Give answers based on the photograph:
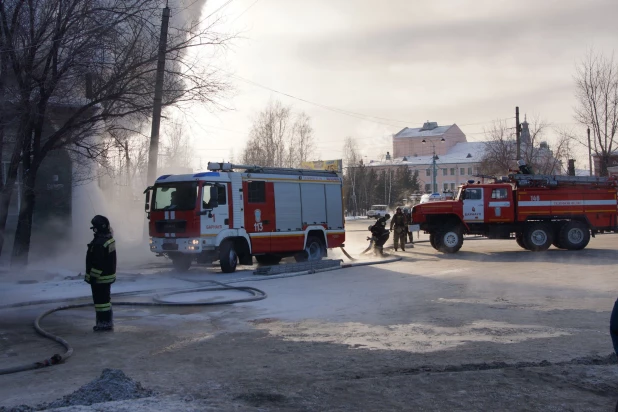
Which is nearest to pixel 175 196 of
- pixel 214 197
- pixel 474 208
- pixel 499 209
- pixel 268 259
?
pixel 214 197

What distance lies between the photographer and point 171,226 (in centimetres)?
1579

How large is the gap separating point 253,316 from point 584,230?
55.4ft

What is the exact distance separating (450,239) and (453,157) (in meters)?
79.8

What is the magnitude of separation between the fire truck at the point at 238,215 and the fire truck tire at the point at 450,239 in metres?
5.06

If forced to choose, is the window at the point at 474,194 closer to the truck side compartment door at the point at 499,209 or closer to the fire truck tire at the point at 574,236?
the truck side compartment door at the point at 499,209

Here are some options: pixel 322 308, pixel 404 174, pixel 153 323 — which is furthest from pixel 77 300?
pixel 404 174

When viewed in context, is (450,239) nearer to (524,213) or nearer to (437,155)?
(524,213)

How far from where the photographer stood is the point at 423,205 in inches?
886

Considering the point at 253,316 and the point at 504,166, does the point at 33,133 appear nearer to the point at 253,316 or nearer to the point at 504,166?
the point at 253,316

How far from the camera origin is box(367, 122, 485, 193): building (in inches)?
3814

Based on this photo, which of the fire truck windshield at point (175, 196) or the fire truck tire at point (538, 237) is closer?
the fire truck windshield at point (175, 196)

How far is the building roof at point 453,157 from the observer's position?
96688mm

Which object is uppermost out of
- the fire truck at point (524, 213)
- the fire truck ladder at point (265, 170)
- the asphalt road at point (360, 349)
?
the fire truck ladder at point (265, 170)

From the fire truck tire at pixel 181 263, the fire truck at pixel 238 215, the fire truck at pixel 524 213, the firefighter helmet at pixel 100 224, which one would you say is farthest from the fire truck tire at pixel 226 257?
the fire truck at pixel 524 213
